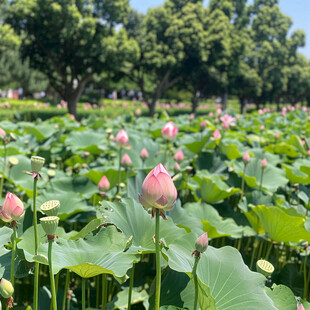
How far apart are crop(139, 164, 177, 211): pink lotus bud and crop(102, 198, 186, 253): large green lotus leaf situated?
367 millimetres

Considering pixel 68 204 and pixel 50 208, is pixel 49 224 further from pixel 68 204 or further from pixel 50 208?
pixel 68 204

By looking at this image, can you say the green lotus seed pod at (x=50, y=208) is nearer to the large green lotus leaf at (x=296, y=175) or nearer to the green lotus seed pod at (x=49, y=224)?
the green lotus seed pod at (x=49, y=224)

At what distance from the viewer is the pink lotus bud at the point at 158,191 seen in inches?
29.7

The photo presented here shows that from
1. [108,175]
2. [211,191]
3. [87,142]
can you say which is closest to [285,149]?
[211,191]

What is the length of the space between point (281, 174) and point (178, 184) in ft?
2.62

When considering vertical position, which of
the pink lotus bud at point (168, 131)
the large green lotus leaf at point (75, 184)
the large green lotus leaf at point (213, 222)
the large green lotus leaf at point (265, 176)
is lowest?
the large green lotus leaf at point (213, 222)

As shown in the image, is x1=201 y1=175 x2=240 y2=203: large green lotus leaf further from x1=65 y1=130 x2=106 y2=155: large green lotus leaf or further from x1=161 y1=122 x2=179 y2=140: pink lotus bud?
x1=65 y1=130 x2=106 y2=155: large green lotus leaf

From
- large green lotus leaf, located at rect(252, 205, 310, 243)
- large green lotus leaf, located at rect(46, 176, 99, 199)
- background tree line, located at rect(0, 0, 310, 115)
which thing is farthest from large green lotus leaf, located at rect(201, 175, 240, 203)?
background tree line, located at rect(0, 0, 310, 115)

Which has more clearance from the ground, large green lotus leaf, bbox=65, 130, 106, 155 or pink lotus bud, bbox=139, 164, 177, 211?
pink lotus bud, bbox=139, 164, 177, 211

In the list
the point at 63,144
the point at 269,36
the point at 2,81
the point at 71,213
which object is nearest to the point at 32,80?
the point at 2,81

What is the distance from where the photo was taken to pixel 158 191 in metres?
0.75

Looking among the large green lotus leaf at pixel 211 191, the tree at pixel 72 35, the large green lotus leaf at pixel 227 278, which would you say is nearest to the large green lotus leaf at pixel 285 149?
the large green lotus leaf at pixel 211 191

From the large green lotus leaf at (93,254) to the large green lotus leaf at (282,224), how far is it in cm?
65

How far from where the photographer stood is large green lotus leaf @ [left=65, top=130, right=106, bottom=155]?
282 centimetres
